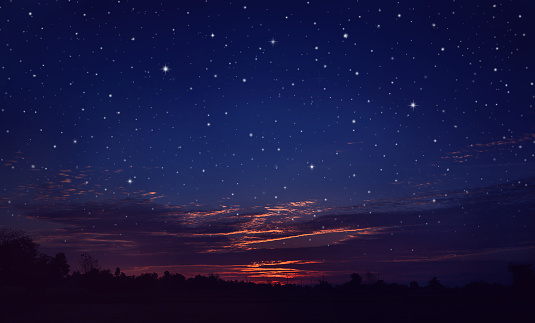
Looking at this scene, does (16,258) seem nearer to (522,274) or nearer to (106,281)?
(106,281)

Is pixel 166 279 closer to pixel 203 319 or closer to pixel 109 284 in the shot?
pixel 109 284

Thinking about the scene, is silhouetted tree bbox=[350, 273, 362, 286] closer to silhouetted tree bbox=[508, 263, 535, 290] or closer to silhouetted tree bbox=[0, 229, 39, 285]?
silhouetted tree bbox=[508, 263, 535, 290]

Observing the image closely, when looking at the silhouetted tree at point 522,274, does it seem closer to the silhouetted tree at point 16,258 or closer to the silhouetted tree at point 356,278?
the silhouetted tree at point 356,278

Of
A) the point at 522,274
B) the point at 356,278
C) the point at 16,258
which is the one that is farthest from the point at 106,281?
the point at 522,274

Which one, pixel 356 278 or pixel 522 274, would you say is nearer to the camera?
pixel 522 274

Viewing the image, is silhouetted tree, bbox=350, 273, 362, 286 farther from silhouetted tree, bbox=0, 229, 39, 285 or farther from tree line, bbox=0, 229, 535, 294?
silhouetted tree, bbox=0, 229, 39, 285

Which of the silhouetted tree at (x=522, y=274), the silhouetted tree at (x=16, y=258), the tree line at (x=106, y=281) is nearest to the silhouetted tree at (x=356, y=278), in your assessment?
the tree line at (x=106, y=281)

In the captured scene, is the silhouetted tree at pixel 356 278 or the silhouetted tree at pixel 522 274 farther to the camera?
the silhouetted tree at pixel 356 278

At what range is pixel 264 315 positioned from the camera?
28984 mm

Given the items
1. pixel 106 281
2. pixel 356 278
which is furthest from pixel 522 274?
pixel 106 281

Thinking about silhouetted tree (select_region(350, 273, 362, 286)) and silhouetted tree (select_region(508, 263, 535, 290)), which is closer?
silhouetted tree (select_region(508, 263, 535, 290))

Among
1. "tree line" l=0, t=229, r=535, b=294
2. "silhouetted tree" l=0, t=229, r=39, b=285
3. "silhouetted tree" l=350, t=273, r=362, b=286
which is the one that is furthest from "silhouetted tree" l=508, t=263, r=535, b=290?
"silhouetted tree" l=0, t=229, r=39, b=285

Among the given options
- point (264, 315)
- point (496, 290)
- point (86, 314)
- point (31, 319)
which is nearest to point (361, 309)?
point (264, 315)

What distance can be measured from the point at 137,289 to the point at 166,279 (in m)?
14.0
